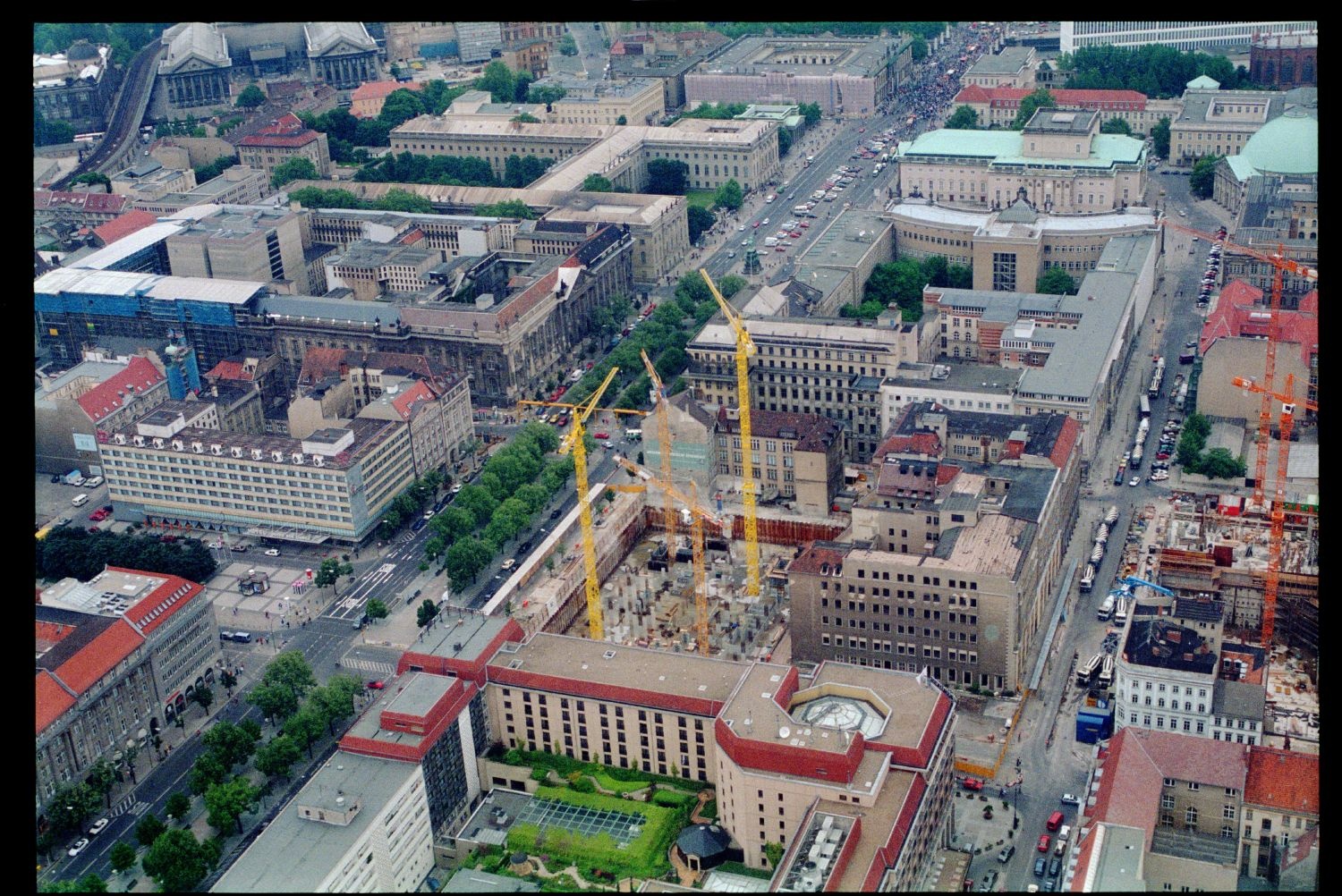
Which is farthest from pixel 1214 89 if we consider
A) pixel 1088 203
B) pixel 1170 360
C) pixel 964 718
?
pixel 964 718

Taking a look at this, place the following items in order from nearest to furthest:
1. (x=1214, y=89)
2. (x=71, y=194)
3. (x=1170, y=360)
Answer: (x=1170, y=360)
(x=71, y=194)
(x=1214, y=89)

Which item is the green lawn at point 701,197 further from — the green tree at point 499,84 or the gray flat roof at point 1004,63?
the gray flat roof at point 1004,63

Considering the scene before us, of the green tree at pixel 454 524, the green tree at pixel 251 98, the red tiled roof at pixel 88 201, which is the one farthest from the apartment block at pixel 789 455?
the green tree at pixel 251 98

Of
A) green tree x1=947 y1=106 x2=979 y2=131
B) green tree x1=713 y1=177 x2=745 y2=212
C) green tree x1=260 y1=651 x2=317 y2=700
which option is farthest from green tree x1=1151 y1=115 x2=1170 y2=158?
green tree x1=260 y1=651 x2=317 y2=700

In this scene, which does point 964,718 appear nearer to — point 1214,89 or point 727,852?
point 727,852

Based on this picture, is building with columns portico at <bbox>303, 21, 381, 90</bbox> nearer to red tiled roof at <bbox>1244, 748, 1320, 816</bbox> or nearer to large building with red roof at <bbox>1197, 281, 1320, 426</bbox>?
large building with red roof at <bbox>1197, 281, 1320, 426</bbox>
